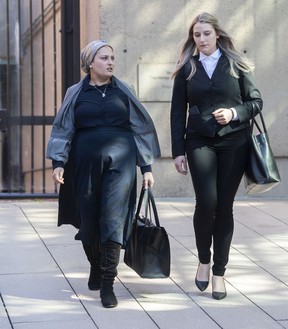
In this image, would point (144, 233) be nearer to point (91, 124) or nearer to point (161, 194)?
point (91, 124)

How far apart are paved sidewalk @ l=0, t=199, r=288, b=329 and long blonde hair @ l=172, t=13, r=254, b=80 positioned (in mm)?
1488

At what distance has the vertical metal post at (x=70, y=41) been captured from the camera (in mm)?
9273

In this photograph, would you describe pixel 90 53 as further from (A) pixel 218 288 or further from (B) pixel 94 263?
(A) pixel 218 288

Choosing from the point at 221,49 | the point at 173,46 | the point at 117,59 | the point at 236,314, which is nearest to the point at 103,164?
the point at 221,49

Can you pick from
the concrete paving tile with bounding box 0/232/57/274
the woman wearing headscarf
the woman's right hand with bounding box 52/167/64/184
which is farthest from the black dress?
the concrete paving tile with bounding box 0/232/57/274

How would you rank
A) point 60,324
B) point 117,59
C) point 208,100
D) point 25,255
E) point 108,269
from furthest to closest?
point 117,59
point 25,255
point 208,100
point 108,269
point 60,324

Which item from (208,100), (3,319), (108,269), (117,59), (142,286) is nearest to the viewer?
(3,319)

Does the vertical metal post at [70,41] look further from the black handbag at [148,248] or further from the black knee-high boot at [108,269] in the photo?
the black knee-high boot at [108,269]

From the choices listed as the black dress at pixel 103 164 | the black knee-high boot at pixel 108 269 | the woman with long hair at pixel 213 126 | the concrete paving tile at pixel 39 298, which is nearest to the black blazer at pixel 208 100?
the woman with long hair at pixel 213 126

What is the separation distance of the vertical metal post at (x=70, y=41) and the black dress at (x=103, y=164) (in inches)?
147

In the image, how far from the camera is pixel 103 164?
5504mm

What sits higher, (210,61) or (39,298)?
(210,61)

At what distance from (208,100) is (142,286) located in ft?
4.62

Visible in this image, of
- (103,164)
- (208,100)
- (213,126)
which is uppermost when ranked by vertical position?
(208,100)
